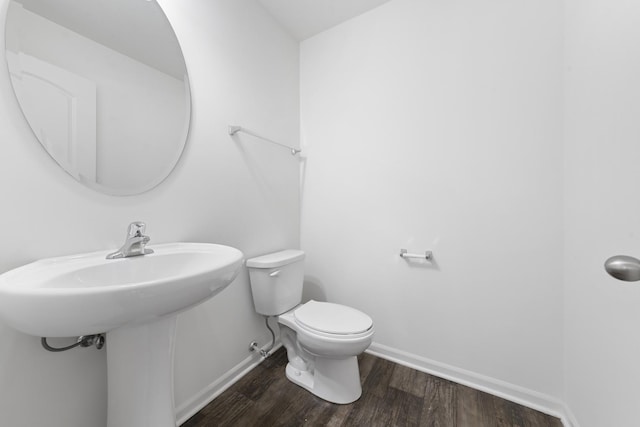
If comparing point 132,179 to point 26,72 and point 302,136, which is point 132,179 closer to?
point 26,72

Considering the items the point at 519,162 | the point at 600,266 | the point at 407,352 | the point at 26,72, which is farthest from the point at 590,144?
the point at 26,72

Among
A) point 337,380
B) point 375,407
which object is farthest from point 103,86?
point 375,407

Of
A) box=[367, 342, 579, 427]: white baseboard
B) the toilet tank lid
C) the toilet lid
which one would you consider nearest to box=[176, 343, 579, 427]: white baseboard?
box=[367, 342, 579, 427]: white baseboard

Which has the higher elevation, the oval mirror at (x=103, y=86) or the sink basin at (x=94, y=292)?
the oval mirror at (x=103, y=86)

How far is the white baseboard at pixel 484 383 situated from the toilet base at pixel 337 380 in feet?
1.26

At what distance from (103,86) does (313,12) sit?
138 centimetres

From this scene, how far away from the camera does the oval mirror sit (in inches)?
29.1

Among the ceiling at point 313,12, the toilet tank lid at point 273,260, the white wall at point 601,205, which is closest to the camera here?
the white wall at point 601,205

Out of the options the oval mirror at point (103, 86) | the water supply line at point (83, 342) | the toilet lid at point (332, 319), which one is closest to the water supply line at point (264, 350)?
the toilet lid at point (332, 319)

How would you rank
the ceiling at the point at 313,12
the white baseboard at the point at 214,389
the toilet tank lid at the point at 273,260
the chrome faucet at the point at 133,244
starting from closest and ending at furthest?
the chrome faucet at the point at 133,244 → the white baseboard at the point at 214,389 → the toilet tank lid at the point at 273,260 → the ceiling at the point at 313,12

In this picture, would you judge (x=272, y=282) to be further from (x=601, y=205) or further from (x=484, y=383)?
(x=601, y=205)

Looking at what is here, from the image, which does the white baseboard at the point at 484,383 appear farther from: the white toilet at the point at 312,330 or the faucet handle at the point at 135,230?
the faucet handle at the point at 135,230

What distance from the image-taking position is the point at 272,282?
4.50ft

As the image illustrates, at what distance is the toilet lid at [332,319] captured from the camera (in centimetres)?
114
